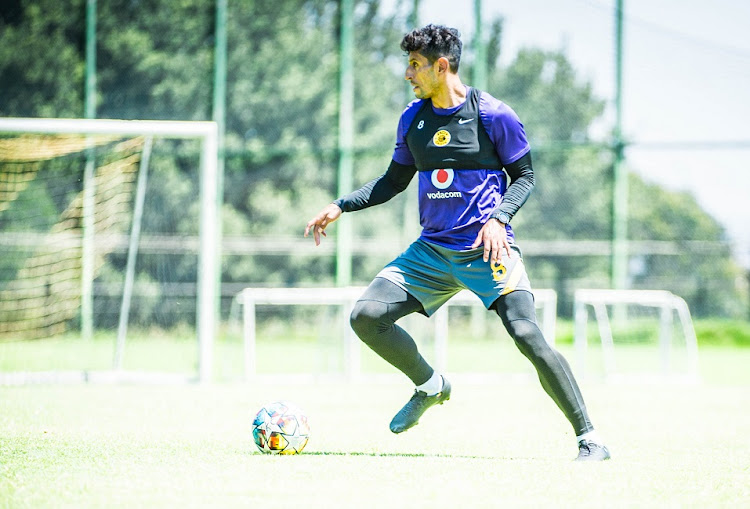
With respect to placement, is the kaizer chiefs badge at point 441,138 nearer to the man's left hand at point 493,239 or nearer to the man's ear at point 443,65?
the man's ear at point 443,65

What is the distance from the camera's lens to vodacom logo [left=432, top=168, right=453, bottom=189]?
16.9 ft

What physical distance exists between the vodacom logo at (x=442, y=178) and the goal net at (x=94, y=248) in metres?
7.07

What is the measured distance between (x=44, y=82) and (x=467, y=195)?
483 inches

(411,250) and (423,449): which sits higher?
(411,250)

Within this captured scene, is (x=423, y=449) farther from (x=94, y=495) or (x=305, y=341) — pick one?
(x=305, y=341)

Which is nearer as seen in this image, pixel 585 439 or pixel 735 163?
pixel 585 439

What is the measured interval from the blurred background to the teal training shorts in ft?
30.9

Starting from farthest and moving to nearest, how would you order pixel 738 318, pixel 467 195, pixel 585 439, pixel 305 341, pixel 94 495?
pixel 738 318 < pixel 305 341 < pixel 467 195 < pixel 585 439 < pixel 94 495

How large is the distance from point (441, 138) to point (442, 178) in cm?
21

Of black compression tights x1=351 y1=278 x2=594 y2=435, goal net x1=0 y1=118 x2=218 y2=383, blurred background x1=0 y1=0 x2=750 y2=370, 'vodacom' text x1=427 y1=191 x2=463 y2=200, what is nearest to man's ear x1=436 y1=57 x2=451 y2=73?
'vodacom' text x1=427 y1=191 x2=463 y2=200

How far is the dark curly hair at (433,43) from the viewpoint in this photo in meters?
5.12

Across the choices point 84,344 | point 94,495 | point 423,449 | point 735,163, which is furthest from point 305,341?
point 94,495

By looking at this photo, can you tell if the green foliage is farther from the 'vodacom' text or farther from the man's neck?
the 'vodacom' text

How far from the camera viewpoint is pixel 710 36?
1603 cm
